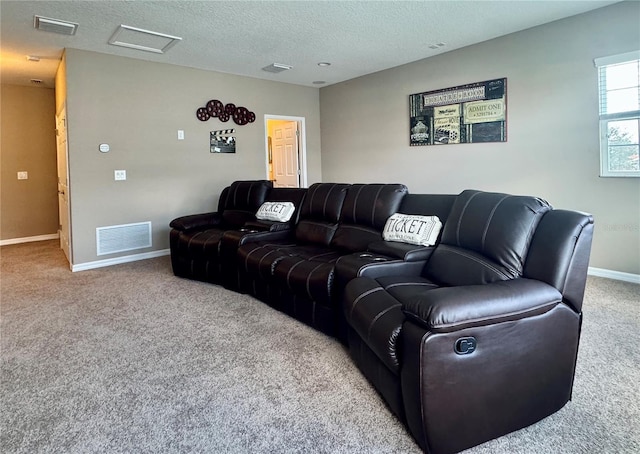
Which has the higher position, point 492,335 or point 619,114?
point 619,114

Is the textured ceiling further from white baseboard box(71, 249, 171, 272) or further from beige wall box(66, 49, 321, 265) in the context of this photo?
white baseboard box(71, 249, 171, 272)

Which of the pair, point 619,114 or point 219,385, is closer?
point 219,385

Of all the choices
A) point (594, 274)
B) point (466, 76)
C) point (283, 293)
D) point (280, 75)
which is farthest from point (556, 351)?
point (280, 75)

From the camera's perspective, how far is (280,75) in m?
6.24

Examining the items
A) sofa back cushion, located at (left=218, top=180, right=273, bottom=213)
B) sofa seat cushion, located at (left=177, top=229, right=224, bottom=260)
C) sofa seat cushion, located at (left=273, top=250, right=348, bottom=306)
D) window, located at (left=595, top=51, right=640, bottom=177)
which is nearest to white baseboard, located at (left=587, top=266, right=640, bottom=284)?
window, located at (left=595, top=51, right=640, bottom=177)

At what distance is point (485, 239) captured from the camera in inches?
84.0

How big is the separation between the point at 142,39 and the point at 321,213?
113 inches

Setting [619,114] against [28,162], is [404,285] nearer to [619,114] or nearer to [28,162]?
[619,114]

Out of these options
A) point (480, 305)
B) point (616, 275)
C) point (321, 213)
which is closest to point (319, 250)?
point (321, 213)

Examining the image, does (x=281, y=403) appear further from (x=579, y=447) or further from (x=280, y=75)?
(x=280, y=75)

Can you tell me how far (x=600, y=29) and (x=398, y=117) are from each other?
8.50 feet

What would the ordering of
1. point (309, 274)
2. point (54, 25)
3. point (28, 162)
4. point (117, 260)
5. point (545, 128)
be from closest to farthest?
point (309, 274) < point (54, 25) < point (545, 128) < point (117, 260) < point (28, 162)

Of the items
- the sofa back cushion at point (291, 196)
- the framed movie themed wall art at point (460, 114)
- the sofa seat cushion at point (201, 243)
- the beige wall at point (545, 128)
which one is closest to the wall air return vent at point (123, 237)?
the sofa seat cushion at point (201, 243)

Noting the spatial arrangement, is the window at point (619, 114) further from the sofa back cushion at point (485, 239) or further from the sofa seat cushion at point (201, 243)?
the sofa seat cushion at point (201, 243)
